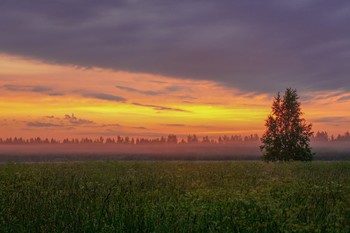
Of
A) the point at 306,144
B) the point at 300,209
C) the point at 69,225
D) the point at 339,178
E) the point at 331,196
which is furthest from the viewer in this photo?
the point at 306,144

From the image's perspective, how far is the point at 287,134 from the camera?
155 ft

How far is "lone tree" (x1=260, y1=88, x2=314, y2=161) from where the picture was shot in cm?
4675

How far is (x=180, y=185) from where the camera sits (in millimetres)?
Answer: 14922

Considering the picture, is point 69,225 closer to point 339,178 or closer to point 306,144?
point 339,178

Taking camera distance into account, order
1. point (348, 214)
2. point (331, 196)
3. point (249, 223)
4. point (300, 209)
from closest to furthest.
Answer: point (249, 223) → point (300, 209) → point (348, 214) → point (331, 196)

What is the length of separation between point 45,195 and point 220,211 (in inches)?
215

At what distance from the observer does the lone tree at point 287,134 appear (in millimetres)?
46750

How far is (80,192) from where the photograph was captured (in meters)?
12.7

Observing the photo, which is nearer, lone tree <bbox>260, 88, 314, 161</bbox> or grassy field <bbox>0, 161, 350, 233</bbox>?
grassy field <bbox>0, 161, 350, 233</bbox>

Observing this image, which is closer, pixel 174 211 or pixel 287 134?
pixel 174 211

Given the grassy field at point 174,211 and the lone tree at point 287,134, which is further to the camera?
the lone tree at point 287,134

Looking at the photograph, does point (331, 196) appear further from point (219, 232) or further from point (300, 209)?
point (219, 232)

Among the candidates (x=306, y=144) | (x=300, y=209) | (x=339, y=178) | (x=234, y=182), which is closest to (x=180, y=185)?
(x=234, y=182)

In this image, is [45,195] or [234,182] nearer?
[45,195]
